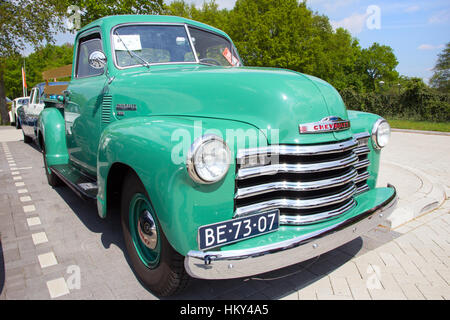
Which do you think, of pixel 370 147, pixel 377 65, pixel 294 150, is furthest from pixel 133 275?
pixel 377 65

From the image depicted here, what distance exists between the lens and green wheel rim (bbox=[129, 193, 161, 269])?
217 centimetres

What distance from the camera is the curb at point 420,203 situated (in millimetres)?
3486

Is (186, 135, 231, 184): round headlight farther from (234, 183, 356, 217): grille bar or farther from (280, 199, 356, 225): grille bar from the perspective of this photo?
Answer: (280, 199, 356, 225): grille bar

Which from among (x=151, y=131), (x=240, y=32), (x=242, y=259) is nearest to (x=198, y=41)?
(x=151, y=131)

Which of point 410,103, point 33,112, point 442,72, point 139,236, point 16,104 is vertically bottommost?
point 139,236

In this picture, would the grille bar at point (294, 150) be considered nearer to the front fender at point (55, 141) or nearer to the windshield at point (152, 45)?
the windshield at point (152, 45)

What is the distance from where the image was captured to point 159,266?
6.92 ft

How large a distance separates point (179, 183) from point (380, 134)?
2043mm

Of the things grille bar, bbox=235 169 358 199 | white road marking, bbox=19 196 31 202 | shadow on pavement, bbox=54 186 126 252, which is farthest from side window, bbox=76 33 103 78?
grille bar, bbox=235 169 358 199

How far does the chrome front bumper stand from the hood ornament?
0.62 meters

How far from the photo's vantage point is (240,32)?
75.6 feet

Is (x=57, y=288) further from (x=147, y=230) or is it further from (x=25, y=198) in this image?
(x=25, y=198)
